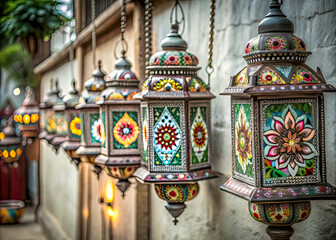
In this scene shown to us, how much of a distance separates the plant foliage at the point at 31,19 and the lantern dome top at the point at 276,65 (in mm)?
6153

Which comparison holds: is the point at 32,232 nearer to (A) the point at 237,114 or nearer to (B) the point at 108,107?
(B) the point at 108,107

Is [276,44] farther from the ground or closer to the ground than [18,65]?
closer to the ground

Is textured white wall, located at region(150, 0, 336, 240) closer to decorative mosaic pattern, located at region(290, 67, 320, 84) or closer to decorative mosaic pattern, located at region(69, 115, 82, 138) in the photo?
decorative mosaic pattern, located at region(290, 67, 320, 84)

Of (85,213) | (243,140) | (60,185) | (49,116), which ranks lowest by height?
(85,213)

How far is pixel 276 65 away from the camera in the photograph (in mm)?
2064

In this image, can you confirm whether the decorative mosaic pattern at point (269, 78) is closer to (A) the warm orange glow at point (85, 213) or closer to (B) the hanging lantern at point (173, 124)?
(B) the hanging lantern at point (173, 124)

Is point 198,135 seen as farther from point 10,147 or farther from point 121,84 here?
point 10,147

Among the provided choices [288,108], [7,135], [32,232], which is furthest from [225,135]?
[32,232]

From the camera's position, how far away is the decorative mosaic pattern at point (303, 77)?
79.7 inches

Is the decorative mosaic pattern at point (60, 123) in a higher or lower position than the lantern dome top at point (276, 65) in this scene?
lower

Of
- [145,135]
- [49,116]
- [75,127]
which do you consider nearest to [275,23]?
[145,135]

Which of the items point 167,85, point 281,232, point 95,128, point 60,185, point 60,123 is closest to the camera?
point 281,232

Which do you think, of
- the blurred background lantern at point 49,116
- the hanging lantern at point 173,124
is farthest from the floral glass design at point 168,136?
the blurred background lantern at point 49,116

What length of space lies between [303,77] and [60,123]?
337cm
